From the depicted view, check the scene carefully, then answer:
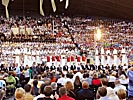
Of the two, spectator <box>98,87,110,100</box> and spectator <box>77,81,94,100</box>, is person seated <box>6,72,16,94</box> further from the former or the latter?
spectator <box>98,87,110,100</box>

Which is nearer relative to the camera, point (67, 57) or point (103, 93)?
point (103, 93)

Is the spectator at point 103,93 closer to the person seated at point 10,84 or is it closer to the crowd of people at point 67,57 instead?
the crowd of people at point 67,57

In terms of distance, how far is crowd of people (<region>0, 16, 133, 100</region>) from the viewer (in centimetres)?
827

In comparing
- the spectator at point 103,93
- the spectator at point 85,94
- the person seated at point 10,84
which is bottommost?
the person seated at point 10,84

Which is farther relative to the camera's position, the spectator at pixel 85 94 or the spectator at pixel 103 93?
the spectator at pixel 85 94

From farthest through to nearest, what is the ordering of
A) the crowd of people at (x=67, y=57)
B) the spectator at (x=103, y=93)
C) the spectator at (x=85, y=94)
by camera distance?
the crowd of people at (x=67, y=57)
the spectator at (x=85, y=94)
the spectator at (x=103, y=93)

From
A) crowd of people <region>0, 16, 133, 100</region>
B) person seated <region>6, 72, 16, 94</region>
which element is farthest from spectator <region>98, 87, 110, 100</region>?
person seated <region>6, 72, 16, 94</region>

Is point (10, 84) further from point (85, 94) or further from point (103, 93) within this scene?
point (103, 93)

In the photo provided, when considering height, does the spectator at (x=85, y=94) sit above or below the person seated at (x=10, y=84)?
above

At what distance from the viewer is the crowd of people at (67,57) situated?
8.27 metres

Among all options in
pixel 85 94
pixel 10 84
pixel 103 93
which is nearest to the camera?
pixel 103 93

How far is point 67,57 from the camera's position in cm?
2356

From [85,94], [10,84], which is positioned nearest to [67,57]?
[10,84]

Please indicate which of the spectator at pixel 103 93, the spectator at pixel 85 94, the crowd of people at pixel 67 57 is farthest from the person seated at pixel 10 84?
the spectator at pixel 103 93
